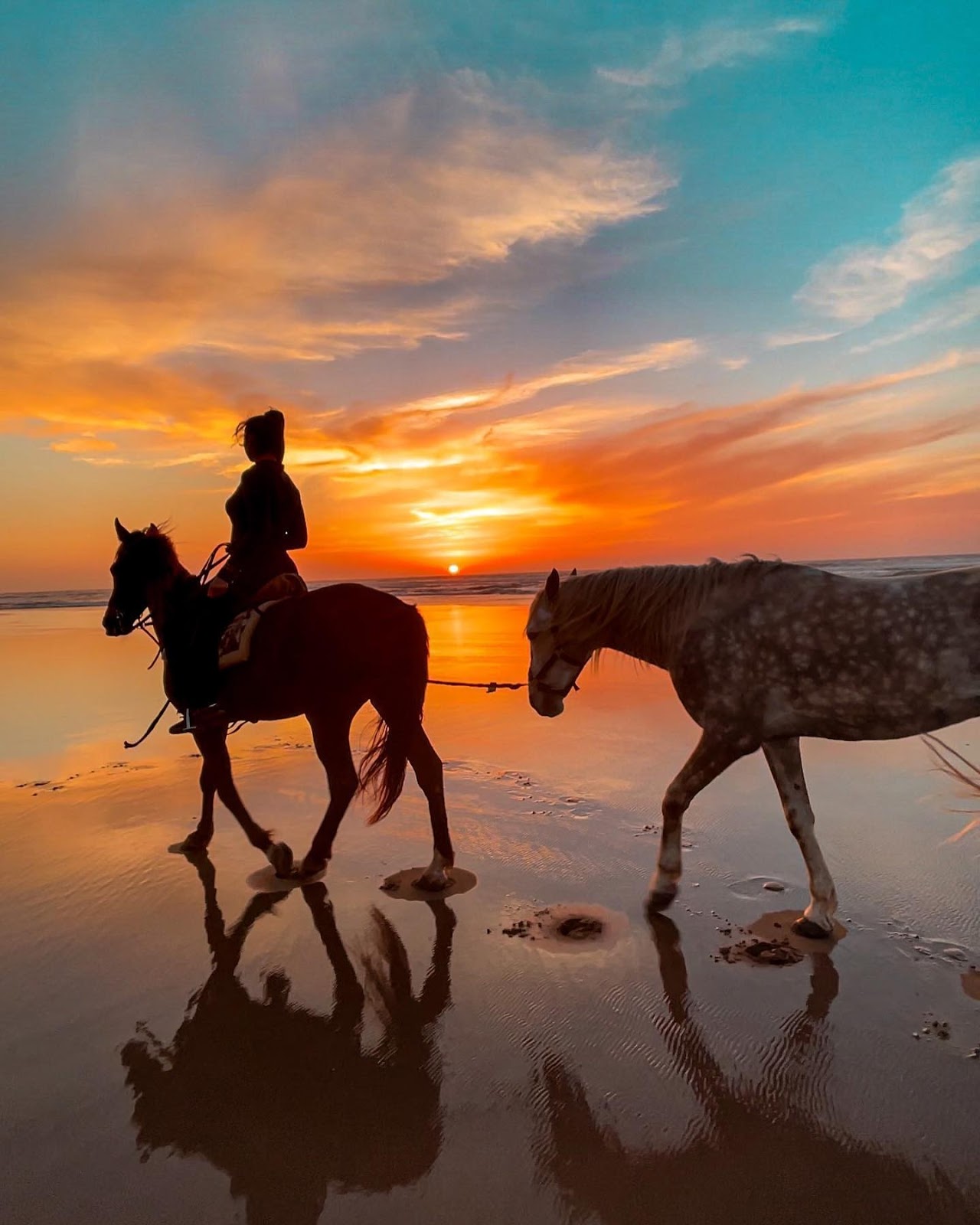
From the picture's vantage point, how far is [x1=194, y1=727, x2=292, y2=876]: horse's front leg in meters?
4.42

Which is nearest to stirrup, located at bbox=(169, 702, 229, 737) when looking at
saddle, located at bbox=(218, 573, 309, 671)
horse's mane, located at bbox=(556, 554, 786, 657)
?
saddle, located at bbox=(218, 573, 309, 671)

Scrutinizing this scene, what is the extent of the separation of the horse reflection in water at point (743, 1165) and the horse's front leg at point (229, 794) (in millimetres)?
2418

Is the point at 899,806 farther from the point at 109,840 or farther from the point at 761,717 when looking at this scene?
the point at 109,840

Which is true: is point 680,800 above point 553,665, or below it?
below

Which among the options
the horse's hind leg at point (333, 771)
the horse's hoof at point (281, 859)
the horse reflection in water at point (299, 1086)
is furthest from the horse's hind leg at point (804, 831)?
the horse's hoof at point (281, 859)

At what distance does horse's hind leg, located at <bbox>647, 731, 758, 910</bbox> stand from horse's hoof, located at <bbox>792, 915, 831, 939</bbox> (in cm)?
67

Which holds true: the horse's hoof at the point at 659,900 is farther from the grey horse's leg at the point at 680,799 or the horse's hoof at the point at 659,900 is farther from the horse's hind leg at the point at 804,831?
the horse's hind leg at the point at 804,831

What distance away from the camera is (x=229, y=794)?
15.3 feet

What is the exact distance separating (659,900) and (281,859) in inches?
96.7

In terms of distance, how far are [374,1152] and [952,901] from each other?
3420 millimetres

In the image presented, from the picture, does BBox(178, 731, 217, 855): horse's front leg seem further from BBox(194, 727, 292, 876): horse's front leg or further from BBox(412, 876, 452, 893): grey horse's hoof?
A: BBox(412, 876, 452, 893): grey horse's hoof

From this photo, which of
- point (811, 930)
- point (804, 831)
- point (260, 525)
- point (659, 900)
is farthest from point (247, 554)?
point (811, 930)

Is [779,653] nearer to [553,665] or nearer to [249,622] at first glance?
[553,665]

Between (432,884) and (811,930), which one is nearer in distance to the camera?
(811,930)
